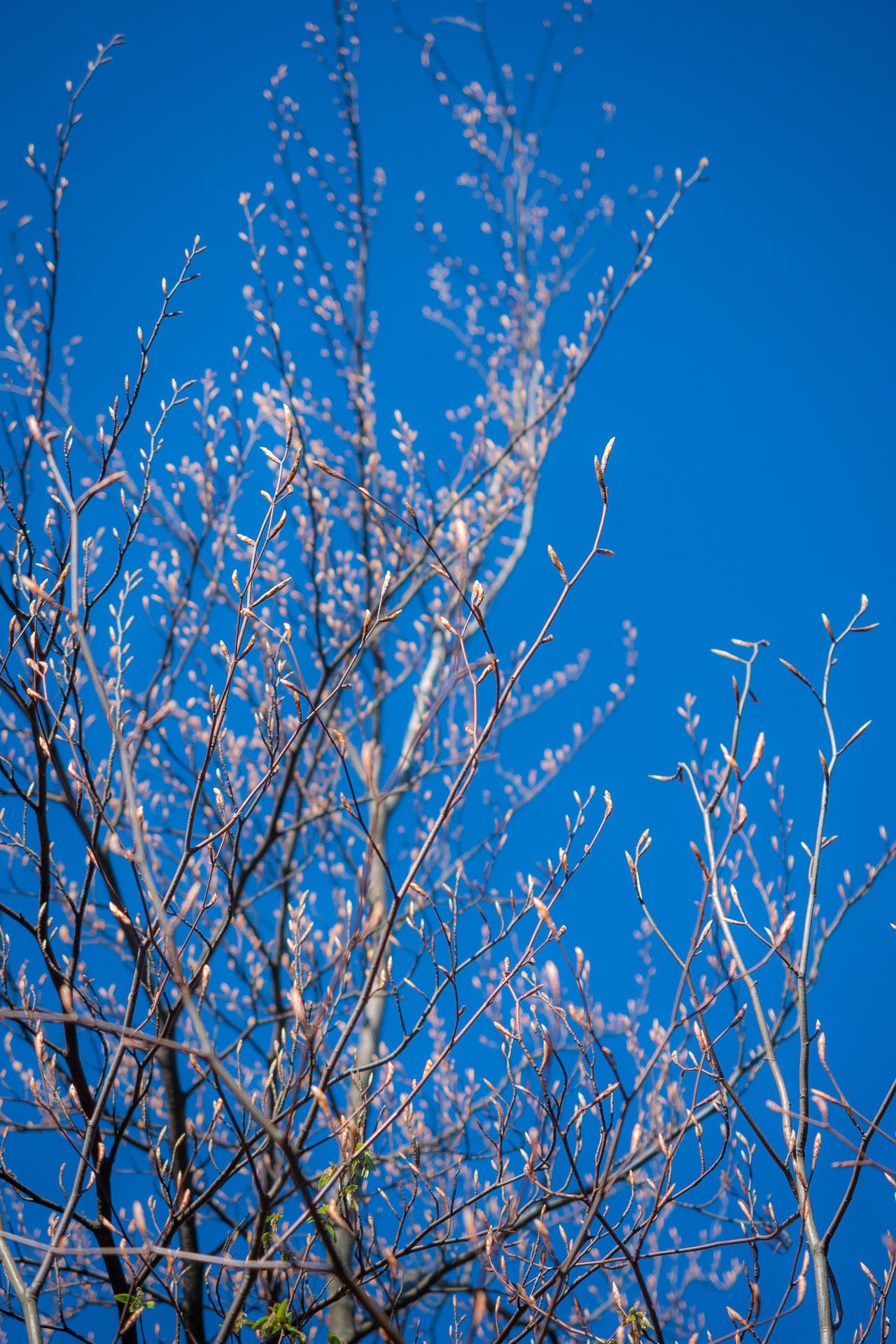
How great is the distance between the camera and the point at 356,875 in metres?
1.22

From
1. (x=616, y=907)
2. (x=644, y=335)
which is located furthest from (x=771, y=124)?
(x=616, y=907)

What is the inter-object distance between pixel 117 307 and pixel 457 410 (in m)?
1.83

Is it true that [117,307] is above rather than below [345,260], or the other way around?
below

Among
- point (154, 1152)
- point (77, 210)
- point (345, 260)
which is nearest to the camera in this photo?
point (154, 1152)

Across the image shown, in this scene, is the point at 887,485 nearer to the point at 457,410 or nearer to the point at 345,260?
the point at 457,410

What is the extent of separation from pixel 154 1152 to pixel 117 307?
14.0ft

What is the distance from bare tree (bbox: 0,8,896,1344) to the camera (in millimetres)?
981

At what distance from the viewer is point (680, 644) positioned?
4.31m

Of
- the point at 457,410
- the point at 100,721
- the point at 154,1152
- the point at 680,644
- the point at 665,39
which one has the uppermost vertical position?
the point at 665,39

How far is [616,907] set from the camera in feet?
13.9

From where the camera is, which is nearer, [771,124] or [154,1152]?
[154,1152]

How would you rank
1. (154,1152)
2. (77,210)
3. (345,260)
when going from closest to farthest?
(154,1152), (77,210), (345,260)

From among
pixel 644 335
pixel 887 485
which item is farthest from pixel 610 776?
pixel 644 335

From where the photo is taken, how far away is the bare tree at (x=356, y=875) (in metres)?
0.98
